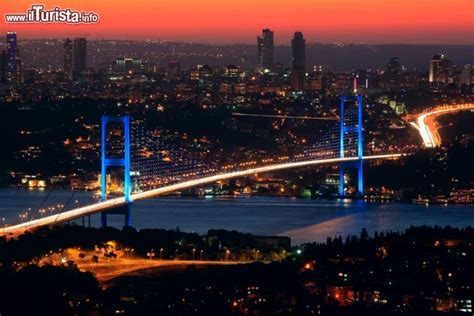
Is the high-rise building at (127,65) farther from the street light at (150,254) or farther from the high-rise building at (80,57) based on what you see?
the street light at (150,254)

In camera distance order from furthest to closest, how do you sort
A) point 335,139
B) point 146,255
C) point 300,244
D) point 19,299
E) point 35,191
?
1. point 335,139
2. point 35,191
3. point 300,244
4. point 146,255
5. point 19,299

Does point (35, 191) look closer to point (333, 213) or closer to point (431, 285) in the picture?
point (333, 213)

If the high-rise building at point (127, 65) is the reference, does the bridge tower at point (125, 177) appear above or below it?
below

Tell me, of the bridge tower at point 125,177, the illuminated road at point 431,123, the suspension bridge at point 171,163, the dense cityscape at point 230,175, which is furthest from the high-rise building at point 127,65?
the bridge tower at point 125,177

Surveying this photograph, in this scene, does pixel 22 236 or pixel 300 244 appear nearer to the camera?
pixel 22 236

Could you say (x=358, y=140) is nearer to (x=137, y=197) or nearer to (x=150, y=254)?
(x=137, y=197)

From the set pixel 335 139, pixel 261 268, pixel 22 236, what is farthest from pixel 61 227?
pixel 335 139
